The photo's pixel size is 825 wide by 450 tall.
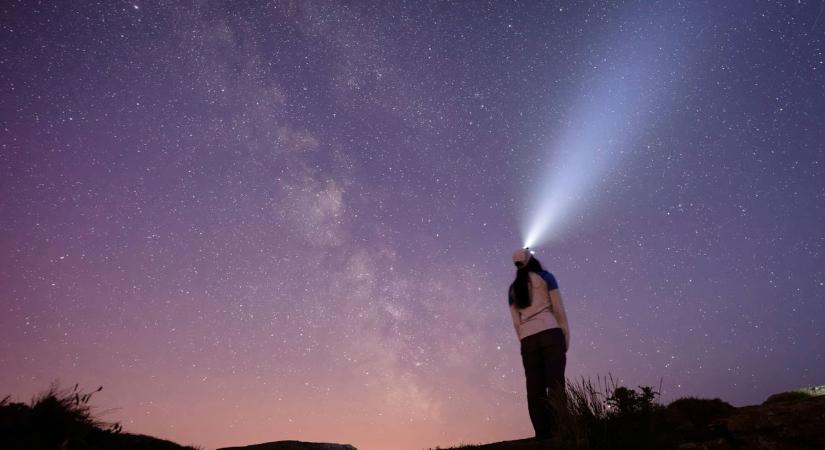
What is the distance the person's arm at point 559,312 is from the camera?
503 centimetres

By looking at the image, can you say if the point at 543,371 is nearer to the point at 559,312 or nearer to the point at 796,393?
the point at 559,312

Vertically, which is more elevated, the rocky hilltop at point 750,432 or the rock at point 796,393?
the rock at point 796,393

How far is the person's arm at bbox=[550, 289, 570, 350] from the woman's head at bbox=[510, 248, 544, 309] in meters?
0.27

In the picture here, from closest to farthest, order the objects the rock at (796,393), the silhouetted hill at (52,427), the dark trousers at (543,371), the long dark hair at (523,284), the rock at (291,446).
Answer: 1. the silhouetted hill at (52,427)
2. the dark trousers at (543,371)
3. the long dark hair at (523,284)
4. the rock at (291,446)
5. the rock at (796,393)

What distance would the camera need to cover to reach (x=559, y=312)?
5.09m

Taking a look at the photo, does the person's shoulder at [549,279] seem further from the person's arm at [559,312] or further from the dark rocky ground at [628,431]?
the dark rocky ground at [628,431]

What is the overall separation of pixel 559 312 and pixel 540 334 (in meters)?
0.32

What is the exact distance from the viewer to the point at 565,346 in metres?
4.95

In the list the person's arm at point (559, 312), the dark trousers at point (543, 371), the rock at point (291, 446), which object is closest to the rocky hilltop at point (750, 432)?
the dark trousers at point (543, 371)

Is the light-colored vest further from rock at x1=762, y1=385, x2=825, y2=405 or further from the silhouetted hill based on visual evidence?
rock at x1=762, y1=385, x2=825, y2=405

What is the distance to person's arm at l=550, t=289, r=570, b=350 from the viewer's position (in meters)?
5.03

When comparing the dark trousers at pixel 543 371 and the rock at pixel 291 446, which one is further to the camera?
the rock at pixel 291 446

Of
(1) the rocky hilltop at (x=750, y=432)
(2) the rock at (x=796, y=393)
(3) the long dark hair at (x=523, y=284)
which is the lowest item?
(1) the rocky hilltop at (x=750, y=432)

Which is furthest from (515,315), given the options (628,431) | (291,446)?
(291,446)
